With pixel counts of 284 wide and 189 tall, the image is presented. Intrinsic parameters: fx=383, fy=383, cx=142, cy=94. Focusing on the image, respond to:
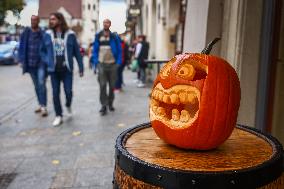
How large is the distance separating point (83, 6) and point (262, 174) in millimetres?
75139

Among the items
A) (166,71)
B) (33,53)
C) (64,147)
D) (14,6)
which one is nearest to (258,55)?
(166,71)

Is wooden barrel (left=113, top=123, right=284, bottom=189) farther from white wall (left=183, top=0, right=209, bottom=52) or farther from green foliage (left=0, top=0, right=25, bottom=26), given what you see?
green foliage (left=0, top=0, right=25, bottom=26)

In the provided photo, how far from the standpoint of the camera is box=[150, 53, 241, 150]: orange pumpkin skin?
2.02 metres

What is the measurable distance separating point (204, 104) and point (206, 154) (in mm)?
267

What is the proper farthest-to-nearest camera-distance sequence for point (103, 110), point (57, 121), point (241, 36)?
point (103, 110) → point (57, 121) → point (241, 36)

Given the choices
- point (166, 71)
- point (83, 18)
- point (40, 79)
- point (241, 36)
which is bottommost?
point (40, 79)

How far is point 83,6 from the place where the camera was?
7388cm

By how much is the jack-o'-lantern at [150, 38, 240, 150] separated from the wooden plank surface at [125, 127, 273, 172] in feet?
0.24

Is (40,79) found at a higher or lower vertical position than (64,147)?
higher

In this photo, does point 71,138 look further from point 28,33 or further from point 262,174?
point 262,174

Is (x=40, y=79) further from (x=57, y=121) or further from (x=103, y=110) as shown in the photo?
(x=103, y=110)

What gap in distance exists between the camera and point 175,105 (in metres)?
2.16

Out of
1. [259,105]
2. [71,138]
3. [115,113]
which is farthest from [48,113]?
[259,105]

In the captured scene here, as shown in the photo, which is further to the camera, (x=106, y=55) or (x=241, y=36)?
(x=106, y=55)
